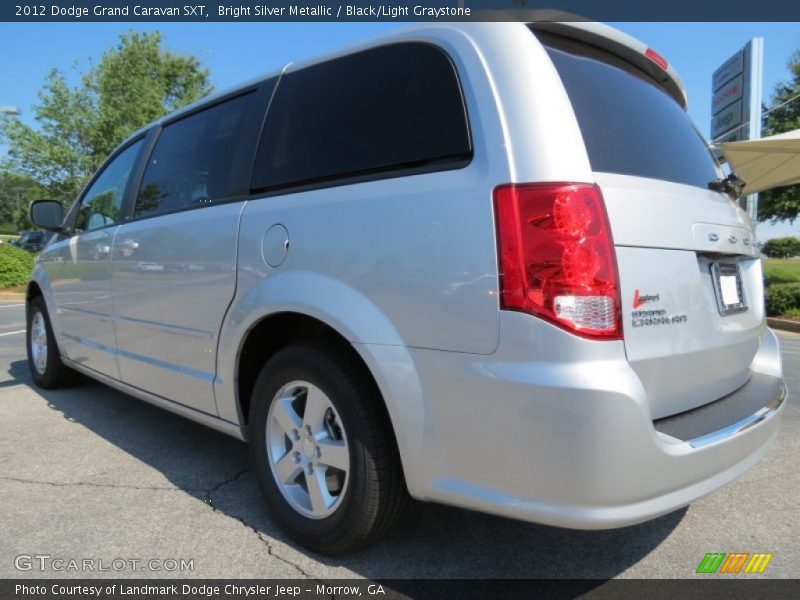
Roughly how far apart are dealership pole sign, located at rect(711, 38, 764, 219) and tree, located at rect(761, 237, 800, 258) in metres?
22.9

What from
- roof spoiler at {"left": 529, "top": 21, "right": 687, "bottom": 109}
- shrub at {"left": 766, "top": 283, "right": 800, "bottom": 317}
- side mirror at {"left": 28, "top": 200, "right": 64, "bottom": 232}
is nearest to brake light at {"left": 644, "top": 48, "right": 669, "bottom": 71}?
roof spoiler at {"left": 529, "top": 21, "right": 687, "bottom": 109}

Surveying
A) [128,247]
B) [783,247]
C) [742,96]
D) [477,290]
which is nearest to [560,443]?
[477,290]

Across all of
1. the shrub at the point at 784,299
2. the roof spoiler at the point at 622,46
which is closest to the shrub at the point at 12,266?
the roof spoiler at the point at 622,46

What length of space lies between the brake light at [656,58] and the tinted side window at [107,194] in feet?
9.66

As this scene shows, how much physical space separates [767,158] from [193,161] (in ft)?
32.8

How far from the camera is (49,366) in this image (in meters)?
4.56

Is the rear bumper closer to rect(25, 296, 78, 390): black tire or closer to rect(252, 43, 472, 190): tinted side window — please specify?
rect(252, 43, 472, 190): tinted side window

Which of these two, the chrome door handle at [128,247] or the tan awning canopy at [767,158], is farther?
the tan awning canopy at [767,158]

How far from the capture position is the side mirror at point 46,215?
432 cm

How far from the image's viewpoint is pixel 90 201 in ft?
13.6

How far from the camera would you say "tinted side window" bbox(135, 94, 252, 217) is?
2.77 meters

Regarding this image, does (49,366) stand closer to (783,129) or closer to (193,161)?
(193,161)

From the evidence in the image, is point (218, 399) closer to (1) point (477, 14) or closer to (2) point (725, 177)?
(1) point (477, 14)

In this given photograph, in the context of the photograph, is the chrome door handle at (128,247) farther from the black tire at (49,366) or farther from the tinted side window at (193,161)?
the black tire at (49,366)
